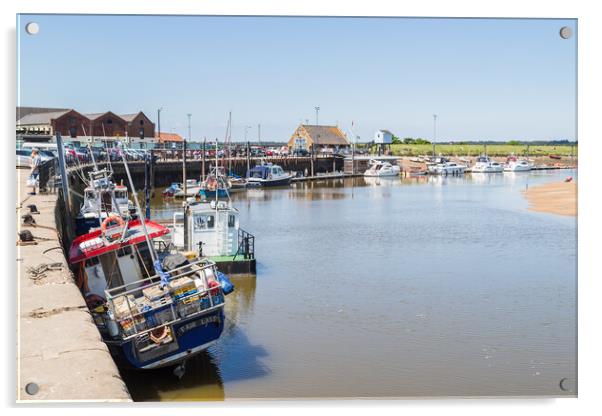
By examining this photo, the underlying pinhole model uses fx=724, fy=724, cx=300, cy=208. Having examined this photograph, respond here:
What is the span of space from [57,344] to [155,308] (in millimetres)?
A: 2067

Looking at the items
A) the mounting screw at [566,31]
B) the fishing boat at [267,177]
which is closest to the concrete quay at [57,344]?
the mounting screw at [566,31]

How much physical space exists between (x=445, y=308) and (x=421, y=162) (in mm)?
78160

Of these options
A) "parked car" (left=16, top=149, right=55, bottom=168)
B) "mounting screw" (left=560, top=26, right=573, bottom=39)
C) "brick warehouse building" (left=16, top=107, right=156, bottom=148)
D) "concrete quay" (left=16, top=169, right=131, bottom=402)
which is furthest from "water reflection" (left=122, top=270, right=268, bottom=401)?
"parked car" (left=16, top=149, right=55, bottom=168)

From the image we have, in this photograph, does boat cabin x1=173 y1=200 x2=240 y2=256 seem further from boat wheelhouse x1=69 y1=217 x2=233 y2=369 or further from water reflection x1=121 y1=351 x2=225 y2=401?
water reflection x1=121 y1=351 x2=225 y2=401

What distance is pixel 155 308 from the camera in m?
11.2

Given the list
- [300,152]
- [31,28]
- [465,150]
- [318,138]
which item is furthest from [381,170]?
[31,28]

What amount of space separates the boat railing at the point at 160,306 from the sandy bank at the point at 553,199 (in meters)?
24.0

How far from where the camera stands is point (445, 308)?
16547 mm

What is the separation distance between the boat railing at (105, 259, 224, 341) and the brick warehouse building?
654 inches

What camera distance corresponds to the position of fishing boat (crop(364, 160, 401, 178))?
76062 mm

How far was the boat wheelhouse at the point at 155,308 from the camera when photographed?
36.7ft

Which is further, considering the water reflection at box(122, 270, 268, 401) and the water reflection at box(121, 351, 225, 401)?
the water reflection at box(122, 270, 268, 401)
